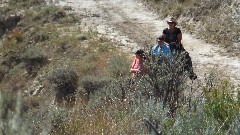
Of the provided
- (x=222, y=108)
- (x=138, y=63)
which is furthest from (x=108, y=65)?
(x=222, y=108)

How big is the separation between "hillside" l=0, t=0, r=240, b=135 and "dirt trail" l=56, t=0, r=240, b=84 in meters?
0.03

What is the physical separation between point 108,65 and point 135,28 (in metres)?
4.05

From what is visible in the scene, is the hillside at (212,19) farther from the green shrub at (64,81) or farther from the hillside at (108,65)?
the green shrub at (64,81)

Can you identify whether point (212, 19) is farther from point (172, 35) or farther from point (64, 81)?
point (172, 35)

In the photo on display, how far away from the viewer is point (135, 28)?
1689cm

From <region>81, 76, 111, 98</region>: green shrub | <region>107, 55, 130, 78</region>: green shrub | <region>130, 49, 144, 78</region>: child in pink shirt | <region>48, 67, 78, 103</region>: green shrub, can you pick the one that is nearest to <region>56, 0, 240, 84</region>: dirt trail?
<region>107, 55, 130, 78</region>: green shrub

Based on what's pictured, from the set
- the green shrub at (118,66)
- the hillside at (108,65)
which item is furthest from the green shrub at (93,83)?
the green shrub at (118,66)

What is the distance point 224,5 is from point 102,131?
11.7 metres

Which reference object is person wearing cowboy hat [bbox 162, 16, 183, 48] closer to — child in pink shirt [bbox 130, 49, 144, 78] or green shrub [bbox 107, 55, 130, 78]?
child in pink shirt [bbox 130, 49, 144, 78]

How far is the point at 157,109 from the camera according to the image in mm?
4402

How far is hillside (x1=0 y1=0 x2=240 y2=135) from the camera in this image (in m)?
4.81

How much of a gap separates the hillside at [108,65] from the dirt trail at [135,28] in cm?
3

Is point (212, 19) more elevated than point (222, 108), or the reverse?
point (222, 108)

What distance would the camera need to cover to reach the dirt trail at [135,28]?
467 inches
